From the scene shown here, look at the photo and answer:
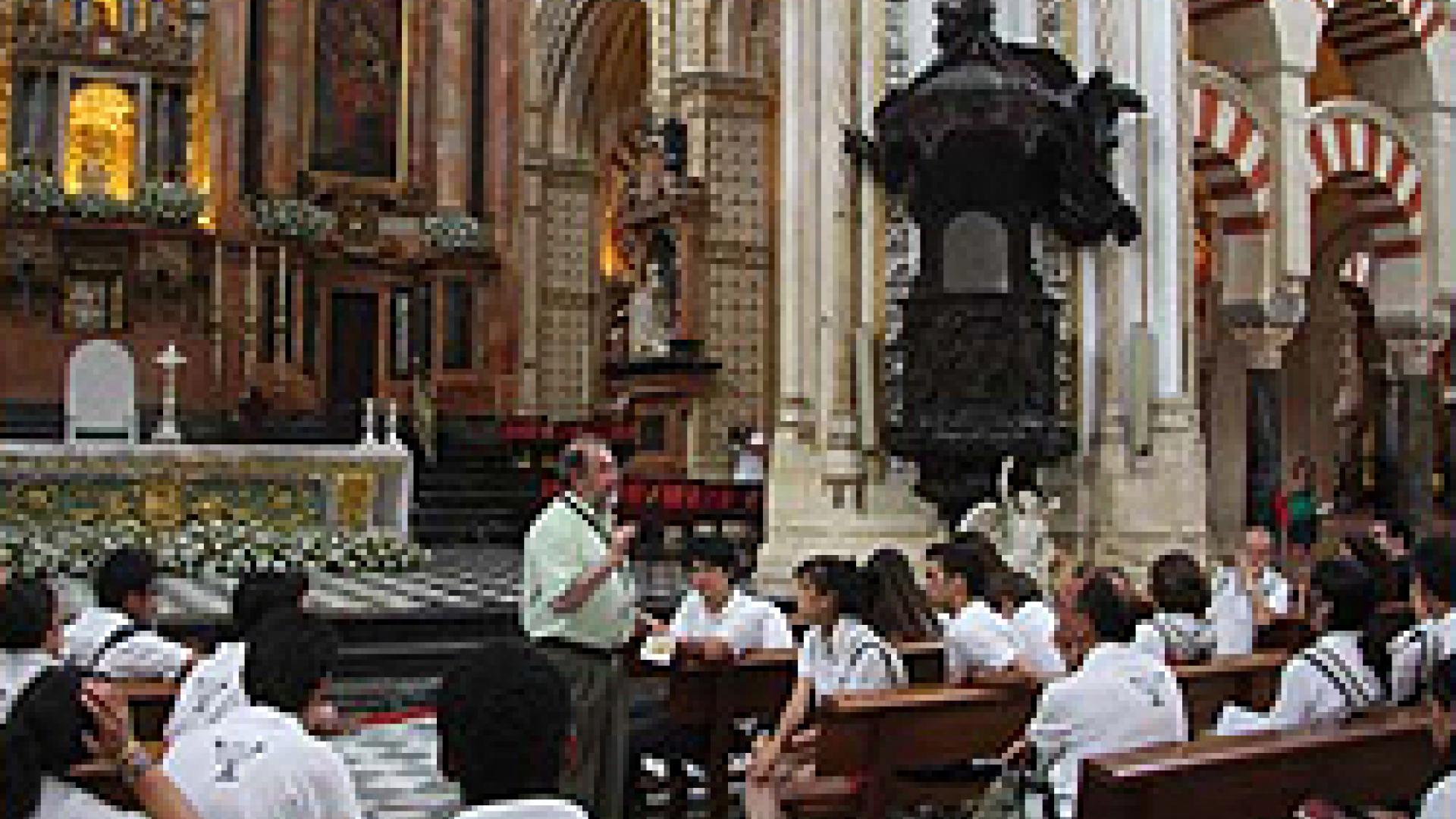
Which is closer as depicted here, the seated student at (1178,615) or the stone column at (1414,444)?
the seated student at (1178,615)

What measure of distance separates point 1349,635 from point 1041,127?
7.12m

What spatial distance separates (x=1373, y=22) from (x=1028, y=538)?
908 cm

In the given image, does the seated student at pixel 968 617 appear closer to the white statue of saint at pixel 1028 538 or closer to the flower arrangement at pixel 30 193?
the white statue of saint at pixel 1028 538

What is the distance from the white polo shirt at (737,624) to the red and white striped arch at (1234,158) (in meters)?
9.57

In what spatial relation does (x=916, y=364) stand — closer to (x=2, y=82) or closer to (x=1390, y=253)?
(x=1390, y=253)

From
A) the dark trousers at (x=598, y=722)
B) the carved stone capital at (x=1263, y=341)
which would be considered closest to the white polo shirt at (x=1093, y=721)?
the dark trousers at (x=598, y=722)

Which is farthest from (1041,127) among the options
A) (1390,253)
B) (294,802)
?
(294,802)

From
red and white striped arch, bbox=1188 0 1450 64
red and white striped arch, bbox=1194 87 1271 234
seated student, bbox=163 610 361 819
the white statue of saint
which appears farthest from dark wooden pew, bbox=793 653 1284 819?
red and white striped arch, bbox=1188 0 1450 64

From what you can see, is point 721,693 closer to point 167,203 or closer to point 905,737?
point 905,737

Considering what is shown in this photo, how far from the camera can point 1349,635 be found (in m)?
3.93

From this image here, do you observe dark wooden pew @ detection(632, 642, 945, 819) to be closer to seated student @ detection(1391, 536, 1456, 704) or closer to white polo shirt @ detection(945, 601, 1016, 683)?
white polo shirt @ detection(945, 601, 1016, 683)

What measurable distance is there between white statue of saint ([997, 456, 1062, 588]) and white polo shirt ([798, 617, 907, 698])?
517 cm

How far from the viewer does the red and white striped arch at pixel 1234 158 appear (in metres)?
13.7

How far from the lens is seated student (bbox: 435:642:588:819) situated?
6.71 ft
